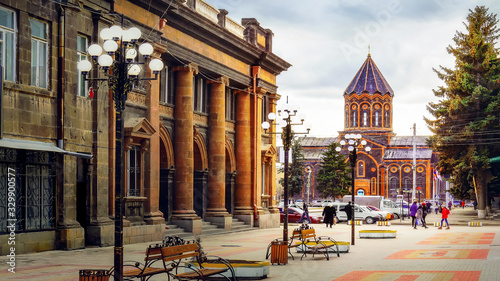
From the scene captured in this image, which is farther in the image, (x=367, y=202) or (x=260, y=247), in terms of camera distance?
(x=367, y=202)

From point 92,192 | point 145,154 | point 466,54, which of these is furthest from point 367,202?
point 92,192

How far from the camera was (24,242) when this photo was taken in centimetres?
2080

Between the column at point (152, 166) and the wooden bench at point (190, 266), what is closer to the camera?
the wooden bench at point (190, 266)

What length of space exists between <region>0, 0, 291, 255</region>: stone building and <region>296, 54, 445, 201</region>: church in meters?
78.2

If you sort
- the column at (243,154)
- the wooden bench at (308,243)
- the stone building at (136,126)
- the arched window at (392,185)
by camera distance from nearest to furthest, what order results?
the stone building at (136,126) → the wooden bench at (308,243) → the column at (243,154) → the arched window at (392,185)

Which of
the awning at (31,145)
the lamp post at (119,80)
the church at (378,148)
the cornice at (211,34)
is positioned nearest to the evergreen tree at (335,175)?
the church at (378,148)

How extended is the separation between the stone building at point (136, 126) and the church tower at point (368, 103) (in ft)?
255

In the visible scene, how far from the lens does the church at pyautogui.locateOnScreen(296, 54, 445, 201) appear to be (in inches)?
4769

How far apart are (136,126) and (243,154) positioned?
573 inches

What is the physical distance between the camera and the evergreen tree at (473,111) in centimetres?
6088

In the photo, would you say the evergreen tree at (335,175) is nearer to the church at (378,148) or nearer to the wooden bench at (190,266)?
the church at (378,148)

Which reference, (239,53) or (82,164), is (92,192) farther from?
(239,53)

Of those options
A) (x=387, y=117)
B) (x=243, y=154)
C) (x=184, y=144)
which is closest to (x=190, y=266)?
(x=184, y=144)

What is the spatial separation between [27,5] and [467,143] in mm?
47195
